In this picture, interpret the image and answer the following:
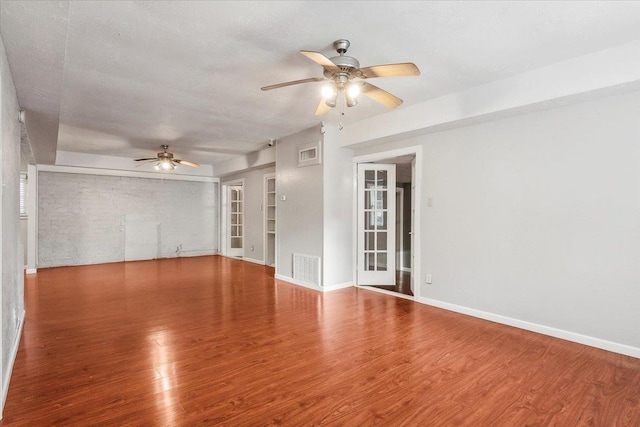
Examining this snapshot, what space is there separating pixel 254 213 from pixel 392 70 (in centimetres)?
611

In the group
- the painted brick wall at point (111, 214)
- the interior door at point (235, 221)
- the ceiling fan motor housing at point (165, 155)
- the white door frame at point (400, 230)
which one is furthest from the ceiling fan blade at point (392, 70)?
the painted brick wall at point (111, 214)

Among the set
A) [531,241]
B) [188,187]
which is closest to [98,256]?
[188,187]

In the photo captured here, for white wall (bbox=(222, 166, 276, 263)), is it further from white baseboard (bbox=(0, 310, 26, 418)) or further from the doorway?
white baseboard (bbox=(0, 310, 26, 418))

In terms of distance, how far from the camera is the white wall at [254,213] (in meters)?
7.86

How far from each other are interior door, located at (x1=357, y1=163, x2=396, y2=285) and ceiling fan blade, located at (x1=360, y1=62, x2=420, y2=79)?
2891mm

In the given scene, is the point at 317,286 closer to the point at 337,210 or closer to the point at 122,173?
the point at 337,210

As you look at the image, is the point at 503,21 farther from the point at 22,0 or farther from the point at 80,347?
the point at 80,347

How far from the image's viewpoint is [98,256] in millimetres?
7973

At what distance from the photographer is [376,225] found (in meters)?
5.47

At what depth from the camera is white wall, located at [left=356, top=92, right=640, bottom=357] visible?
294 centimetres

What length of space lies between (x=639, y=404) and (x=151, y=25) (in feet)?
14.0

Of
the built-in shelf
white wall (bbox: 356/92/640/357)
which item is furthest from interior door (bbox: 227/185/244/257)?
white wall (bbox: 356/92/640/357)

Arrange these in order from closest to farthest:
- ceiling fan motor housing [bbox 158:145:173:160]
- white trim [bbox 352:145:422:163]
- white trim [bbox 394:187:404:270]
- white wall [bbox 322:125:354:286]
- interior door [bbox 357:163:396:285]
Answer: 1. white trim [bbox 352:145:422:163]
2. white wall [bbox 322:125:354:286]
3. interior door [bbox 357:163:396:285]
4. ceiling fan motor housing [bbox 158:145:173:160]
5. white trim [bbox 394:187:404:270]

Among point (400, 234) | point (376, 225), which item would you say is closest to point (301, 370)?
point (376, 225)
